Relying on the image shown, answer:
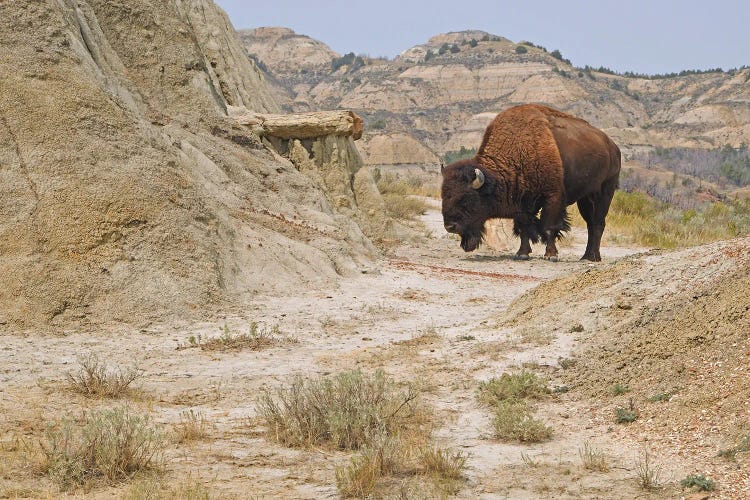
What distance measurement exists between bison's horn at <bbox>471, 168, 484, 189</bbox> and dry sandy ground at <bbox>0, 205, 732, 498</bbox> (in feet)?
10.5

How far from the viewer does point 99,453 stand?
452 cm

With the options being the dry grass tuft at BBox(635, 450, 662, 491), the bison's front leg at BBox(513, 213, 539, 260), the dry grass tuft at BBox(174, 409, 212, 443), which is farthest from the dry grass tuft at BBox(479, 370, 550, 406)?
the bison's front leg at BBox(513, 213, 539, 260)

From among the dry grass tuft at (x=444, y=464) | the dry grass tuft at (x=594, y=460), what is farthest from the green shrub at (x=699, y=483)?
the dry grass tuft at (x=444, y=464)

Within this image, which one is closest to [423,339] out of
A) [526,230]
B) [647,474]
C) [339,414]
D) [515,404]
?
[515,404]

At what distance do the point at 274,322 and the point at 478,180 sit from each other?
689cm

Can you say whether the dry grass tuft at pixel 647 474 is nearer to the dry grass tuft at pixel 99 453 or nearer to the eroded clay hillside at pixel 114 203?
the dry grass tuft at pixel 99 453

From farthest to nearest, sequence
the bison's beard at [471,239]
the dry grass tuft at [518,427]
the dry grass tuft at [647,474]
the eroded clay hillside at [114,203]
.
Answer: the bison's beard at [471,239] < the eroded clay hillside at [114,203] < the dry grass tuft at [518,427] < the dry grass tuft at [647,474]

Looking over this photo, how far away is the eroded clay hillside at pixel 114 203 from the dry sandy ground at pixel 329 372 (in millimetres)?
504

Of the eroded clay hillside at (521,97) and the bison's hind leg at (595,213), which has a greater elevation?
the eroded clay hillside at (521,97)

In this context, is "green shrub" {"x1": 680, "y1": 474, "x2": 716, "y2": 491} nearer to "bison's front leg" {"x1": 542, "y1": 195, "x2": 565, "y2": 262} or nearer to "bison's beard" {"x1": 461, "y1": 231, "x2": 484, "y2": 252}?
"bison's front leg" {"x1": 542, "y1": 195, "x2": 565, "y2": 262}

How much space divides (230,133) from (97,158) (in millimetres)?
4698

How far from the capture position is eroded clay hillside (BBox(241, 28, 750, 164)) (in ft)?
237

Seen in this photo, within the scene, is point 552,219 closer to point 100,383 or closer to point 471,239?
point 471,239

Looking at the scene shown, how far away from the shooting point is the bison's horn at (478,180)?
14.8 metres
